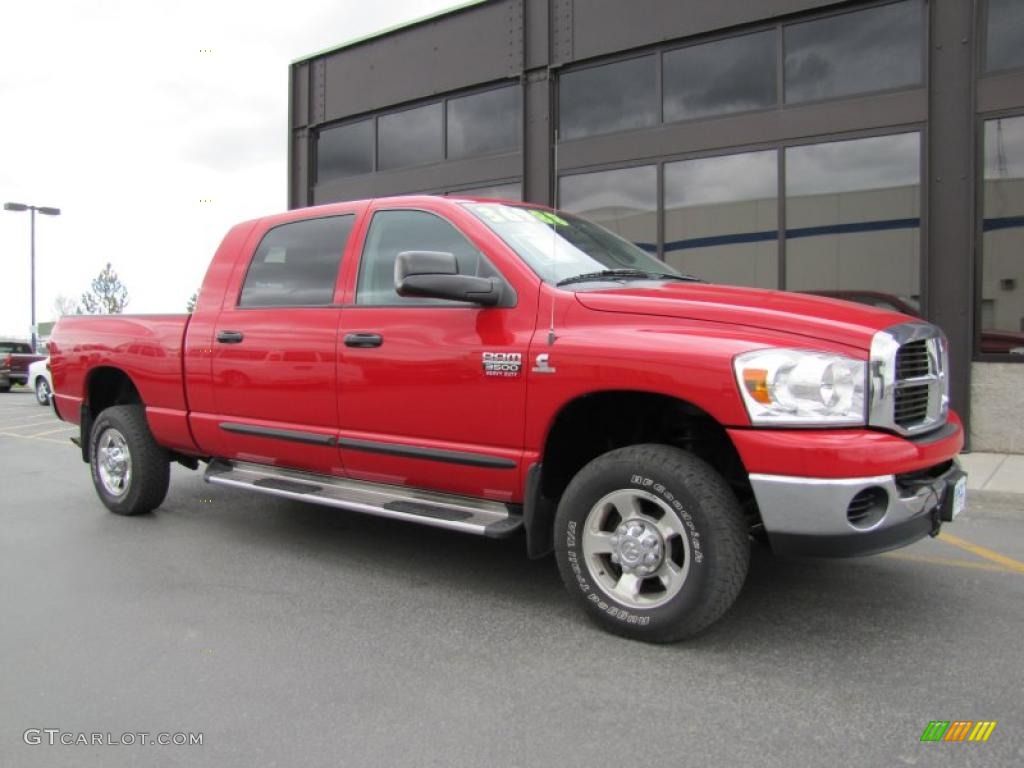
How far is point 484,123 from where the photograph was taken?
11.6 m

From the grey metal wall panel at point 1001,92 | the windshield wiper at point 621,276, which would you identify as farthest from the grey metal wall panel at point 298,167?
the windshield wiper at point 621,276

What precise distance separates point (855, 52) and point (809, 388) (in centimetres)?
737

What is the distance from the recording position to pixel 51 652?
324 centimetres

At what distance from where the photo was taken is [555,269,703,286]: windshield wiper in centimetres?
367

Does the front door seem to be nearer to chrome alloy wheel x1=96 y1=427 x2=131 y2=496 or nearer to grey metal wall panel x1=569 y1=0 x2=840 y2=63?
chrome alloy wheel x1=96 y1=427 x2=131 y2=496

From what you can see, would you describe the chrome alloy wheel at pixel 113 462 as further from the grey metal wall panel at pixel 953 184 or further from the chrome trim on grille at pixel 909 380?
the grey metal wall panel at pixel 953 184

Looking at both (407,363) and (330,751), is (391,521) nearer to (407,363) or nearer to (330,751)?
(407,363)

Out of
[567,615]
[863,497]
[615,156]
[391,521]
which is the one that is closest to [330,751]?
[567,615]

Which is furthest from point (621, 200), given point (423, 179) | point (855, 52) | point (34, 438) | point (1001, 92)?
point (34, 438)

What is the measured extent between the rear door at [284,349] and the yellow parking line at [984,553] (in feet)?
12.0

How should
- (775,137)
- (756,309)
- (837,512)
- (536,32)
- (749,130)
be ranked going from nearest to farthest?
1. (837,512)
2. (756,309)
3. (775,137)
4. (749,130)
5. (536,32)

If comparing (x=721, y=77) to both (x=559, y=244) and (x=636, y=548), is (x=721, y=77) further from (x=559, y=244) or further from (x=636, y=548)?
(x=636, y=548)

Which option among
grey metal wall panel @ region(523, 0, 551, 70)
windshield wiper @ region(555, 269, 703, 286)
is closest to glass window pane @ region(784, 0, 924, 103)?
grey metal wall panel @ region(523, 0, 551, 70)

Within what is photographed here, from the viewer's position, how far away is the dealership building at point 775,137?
8.04 m
